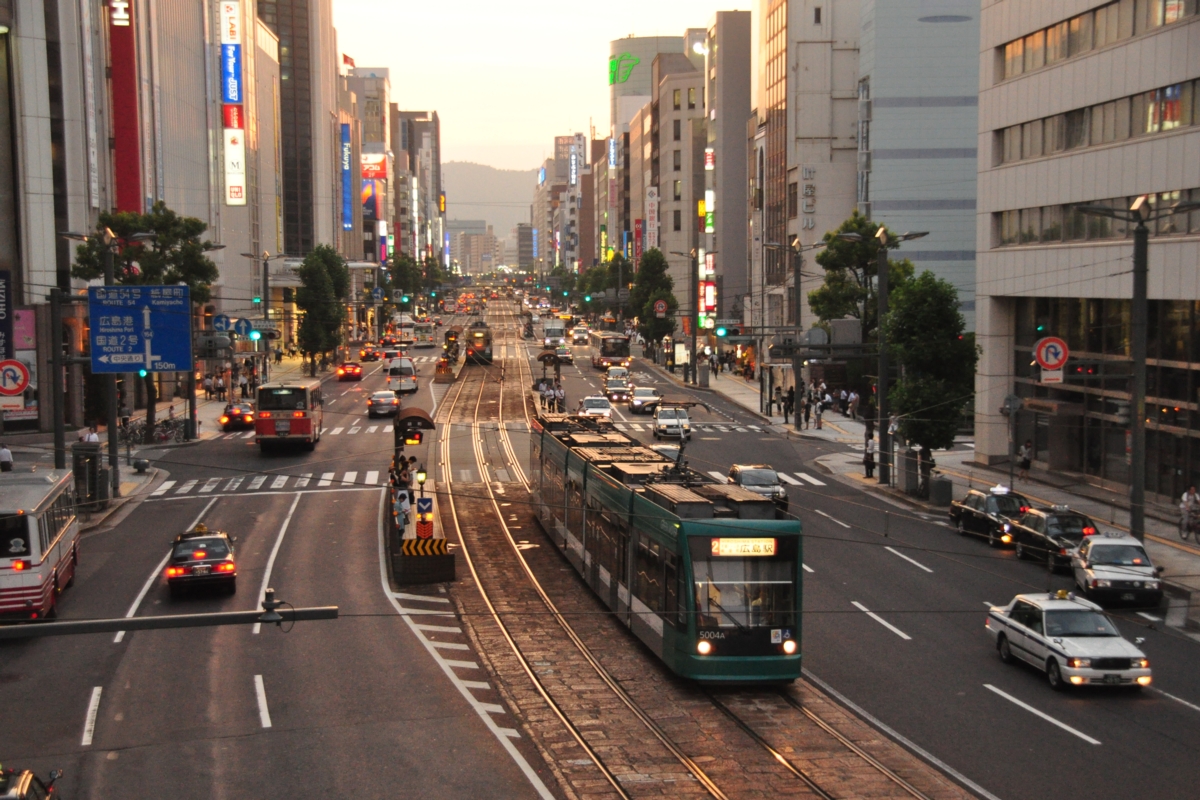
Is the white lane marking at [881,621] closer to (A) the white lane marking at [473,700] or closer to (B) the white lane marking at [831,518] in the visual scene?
(A) the white lane marking at [473,700]

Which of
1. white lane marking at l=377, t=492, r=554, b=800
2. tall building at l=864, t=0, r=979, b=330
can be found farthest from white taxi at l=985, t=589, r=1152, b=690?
tall building at l=864, t=0, r=979, b=330

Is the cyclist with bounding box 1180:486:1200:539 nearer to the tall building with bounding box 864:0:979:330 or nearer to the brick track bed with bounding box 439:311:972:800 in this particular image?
the brick track bed with bounding box 439:311:972:800

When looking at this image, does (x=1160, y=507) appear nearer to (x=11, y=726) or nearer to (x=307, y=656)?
(x=307, y=656)

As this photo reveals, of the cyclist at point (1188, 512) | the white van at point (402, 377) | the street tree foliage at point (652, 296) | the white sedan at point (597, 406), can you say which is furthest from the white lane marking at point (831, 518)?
the street tree foliage at point (652, 296)

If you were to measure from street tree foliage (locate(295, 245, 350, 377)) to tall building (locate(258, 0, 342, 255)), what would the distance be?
50.3 m

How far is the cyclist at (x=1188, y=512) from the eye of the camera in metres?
35.4

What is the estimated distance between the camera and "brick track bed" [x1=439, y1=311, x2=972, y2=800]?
54.6 ft

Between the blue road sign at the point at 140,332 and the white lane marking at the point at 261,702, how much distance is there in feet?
56.1

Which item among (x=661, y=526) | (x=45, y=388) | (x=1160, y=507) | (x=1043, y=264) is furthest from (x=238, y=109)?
(x=661, y=526)

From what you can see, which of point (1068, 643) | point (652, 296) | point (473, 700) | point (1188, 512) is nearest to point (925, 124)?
point (652, 296)

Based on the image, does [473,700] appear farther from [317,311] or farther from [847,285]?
[317,311]

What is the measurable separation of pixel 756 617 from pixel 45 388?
48668mm

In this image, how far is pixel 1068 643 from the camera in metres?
21.9

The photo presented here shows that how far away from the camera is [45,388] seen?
5891 cm
